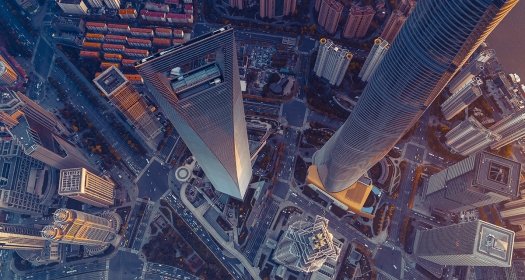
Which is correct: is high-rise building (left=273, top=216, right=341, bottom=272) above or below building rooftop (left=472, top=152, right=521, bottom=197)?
below

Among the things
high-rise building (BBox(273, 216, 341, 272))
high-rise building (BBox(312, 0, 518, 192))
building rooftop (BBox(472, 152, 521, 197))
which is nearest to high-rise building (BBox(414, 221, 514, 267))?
building rooftop (BBox(472, 152, 521, 197))

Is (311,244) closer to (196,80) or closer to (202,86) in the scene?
(202,86)

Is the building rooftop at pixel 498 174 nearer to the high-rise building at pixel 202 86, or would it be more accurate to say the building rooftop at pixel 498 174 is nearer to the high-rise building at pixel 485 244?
the high-rise building at pixel 485 244

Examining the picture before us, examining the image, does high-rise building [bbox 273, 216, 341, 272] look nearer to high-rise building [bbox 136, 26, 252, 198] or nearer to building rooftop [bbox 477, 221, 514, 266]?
high-rise building [bbox 136, 26, 252, 198]

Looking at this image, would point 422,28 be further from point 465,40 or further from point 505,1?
point 505,1

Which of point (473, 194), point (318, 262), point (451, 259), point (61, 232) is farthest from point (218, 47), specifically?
point (451, 259)

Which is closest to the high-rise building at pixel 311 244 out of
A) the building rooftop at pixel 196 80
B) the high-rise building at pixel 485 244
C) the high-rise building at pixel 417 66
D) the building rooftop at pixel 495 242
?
the high-rise building at pixel 417 66
